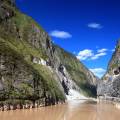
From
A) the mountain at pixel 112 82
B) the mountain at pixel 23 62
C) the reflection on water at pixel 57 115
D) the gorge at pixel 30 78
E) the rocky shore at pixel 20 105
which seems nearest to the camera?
the reflection on water at pixel 57 115

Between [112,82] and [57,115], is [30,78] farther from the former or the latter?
[112,82]

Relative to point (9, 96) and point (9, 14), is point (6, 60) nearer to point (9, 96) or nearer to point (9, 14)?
point (9, 96)

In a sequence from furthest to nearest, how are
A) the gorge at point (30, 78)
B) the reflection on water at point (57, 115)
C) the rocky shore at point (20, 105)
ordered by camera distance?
the gorge at point (30, 78) < the rocky shore at point (20, 105) < the reflection on water at point (57, 115)

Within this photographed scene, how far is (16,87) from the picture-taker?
85125 mm

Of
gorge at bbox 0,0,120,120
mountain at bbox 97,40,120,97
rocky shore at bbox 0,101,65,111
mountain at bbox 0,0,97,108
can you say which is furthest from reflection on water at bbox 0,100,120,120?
mountain at bbox 97,40,120,97

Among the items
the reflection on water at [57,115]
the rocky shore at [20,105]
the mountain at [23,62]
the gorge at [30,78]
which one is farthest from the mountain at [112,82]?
the reflection on water at [57,115]

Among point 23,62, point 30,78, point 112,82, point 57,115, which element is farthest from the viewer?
point 112,82

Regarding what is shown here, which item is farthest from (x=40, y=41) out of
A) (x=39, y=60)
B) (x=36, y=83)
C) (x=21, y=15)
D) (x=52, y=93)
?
(x=36, y=83)

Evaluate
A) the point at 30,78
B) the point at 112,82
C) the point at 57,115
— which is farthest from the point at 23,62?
the point at 112,82

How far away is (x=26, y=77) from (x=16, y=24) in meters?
51.8

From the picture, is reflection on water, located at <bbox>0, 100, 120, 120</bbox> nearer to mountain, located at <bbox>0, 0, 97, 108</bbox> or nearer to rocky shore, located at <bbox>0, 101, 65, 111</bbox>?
rocky shore, located at <bbox>0, 101, 65, 111</bbox>

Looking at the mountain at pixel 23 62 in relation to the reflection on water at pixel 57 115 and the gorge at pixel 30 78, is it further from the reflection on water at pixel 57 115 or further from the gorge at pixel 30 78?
the reflection on water at pixel 57 115

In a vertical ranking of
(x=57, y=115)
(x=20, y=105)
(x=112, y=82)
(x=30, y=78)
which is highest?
(x=112, y=82)

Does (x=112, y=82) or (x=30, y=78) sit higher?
(x=112, y=82)
